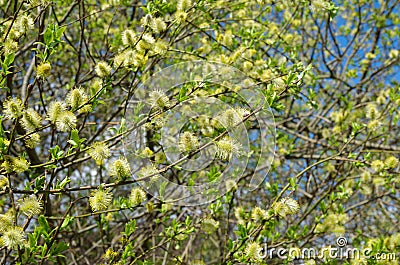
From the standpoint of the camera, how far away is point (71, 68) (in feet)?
13.6

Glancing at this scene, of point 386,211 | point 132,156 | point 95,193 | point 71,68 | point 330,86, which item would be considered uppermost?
point 330,86

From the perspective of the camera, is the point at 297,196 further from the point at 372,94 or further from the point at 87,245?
the point at 87,245

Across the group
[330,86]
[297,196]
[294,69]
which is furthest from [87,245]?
[330,86]

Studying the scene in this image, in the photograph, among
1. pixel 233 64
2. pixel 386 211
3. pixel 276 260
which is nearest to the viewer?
pixel 233 64

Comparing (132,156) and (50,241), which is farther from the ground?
(132,156)

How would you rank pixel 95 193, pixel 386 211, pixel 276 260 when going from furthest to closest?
pixel 386 211, pixel 276 260, pixel 95 193

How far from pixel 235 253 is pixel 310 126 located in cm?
253
